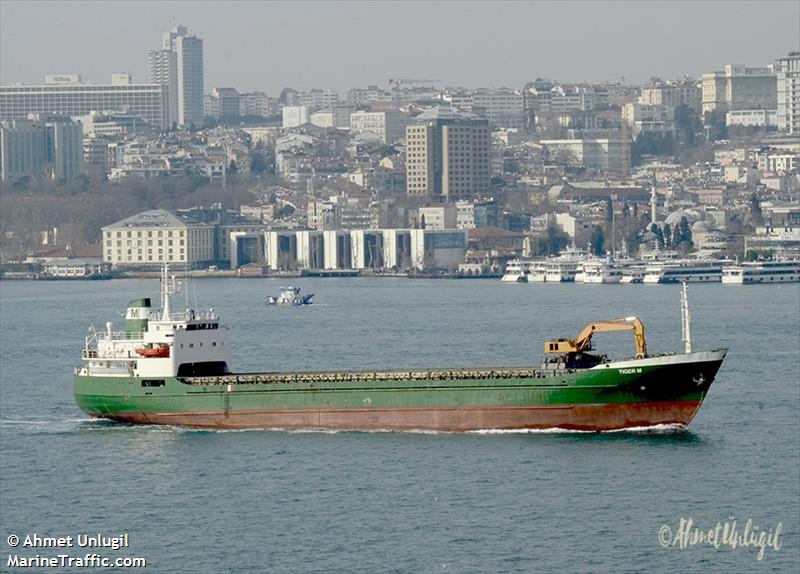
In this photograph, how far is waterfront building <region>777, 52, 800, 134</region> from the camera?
157 m

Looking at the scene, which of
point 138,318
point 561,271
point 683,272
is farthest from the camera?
point 561,271

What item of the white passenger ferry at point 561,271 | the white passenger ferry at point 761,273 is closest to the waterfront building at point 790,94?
the white passenger ferry at point 561,271

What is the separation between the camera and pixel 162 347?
31.9 m

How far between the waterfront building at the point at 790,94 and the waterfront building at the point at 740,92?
979 cm

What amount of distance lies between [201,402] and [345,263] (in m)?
75.2

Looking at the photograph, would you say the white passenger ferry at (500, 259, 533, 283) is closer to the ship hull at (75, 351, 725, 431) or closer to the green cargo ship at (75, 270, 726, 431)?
the green cargo ship at (75, 270, 726, 431)

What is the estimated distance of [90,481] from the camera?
27.3 metres

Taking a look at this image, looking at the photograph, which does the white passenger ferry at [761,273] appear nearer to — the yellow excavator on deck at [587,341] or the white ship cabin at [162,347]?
the white ship cabin at [162,347]

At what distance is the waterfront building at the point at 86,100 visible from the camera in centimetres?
18025

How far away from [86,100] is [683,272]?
4018 inches

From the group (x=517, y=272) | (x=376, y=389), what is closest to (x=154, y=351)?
(x=376, y=389)

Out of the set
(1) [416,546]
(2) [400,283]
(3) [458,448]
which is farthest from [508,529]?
(2) [400,283]

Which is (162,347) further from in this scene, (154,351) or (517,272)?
(517,272)

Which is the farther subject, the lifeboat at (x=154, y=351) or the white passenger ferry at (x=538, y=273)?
the white passenger ferry at (x=538, y=273)
